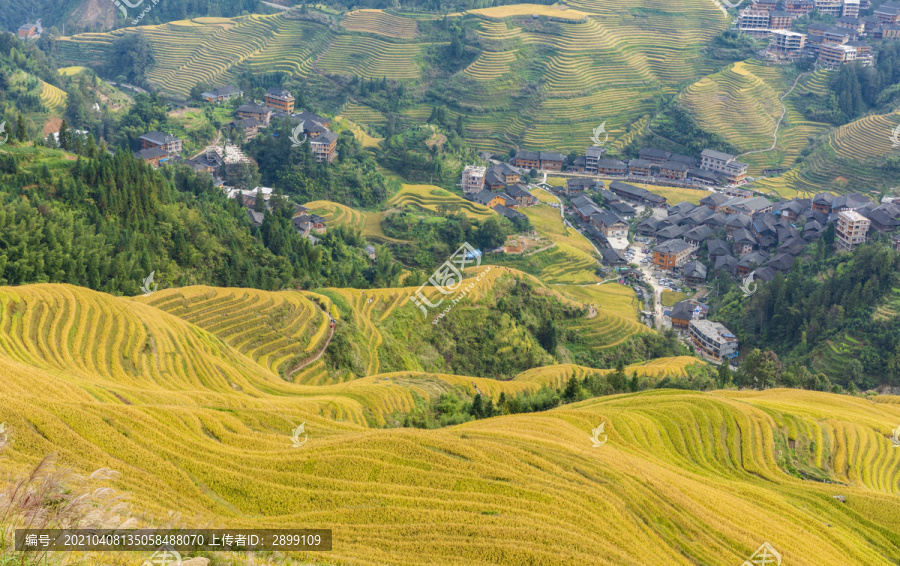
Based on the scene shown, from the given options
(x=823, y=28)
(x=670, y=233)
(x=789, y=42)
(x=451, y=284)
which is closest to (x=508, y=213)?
(x=670, y=233)

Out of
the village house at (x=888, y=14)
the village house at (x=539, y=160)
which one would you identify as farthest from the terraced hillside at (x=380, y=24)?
the village house at (x=888, y=14)

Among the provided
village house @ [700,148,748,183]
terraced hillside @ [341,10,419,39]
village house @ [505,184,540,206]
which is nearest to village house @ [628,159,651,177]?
village house @ [700,148,748,183]

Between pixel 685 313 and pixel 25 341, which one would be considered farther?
pixel 685 313

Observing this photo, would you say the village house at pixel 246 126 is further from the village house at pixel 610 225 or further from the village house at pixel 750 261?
the village house at pixel 750 261

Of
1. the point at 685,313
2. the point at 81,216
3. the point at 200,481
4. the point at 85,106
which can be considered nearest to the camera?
the point at 200,481

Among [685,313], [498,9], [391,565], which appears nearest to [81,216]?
[391,565]

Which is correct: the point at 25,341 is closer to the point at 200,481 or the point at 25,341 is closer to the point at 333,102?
the point at 200,481
